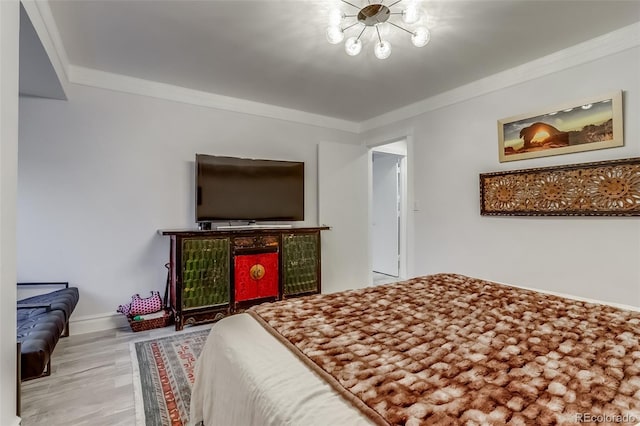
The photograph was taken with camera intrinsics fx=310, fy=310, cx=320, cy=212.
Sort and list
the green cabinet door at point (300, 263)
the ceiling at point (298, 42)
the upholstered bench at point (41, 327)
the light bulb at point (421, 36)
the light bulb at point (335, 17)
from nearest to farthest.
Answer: the upholstered bench at point (41, 327) → the light bulb at point (335, 17) → the light bulb at point (421, 36) → the ceiling at point (298, 42) → the green cabinet door at point (300, 263)

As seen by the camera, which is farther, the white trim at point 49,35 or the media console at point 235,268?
the media console at point 235,268

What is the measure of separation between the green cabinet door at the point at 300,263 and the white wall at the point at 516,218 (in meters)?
1.24

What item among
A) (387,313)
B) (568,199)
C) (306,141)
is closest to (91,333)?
(387,313)

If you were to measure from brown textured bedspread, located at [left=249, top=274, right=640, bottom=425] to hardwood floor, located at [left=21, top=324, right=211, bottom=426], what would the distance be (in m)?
1.14

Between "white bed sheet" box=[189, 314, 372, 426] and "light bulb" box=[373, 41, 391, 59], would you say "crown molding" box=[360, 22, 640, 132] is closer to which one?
"light bulb" box=[373, 41, 391, 59]

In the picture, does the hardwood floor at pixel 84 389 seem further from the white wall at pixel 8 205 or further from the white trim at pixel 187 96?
the white trim at pixel 187 96

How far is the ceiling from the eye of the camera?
207 centimetres

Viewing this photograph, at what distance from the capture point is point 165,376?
2.10 metres

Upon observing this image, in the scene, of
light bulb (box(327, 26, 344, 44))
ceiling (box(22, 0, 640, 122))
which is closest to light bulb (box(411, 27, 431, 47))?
ceiling (box(22, 0, 640, 122))

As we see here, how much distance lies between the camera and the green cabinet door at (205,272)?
2.94 m

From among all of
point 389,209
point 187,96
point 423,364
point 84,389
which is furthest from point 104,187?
point 389,209

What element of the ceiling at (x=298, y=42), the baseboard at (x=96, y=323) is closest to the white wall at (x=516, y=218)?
the ceiling at (x=298, y=42)

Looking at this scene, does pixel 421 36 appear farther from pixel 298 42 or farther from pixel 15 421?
pixel 15 421

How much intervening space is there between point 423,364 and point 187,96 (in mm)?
3502
